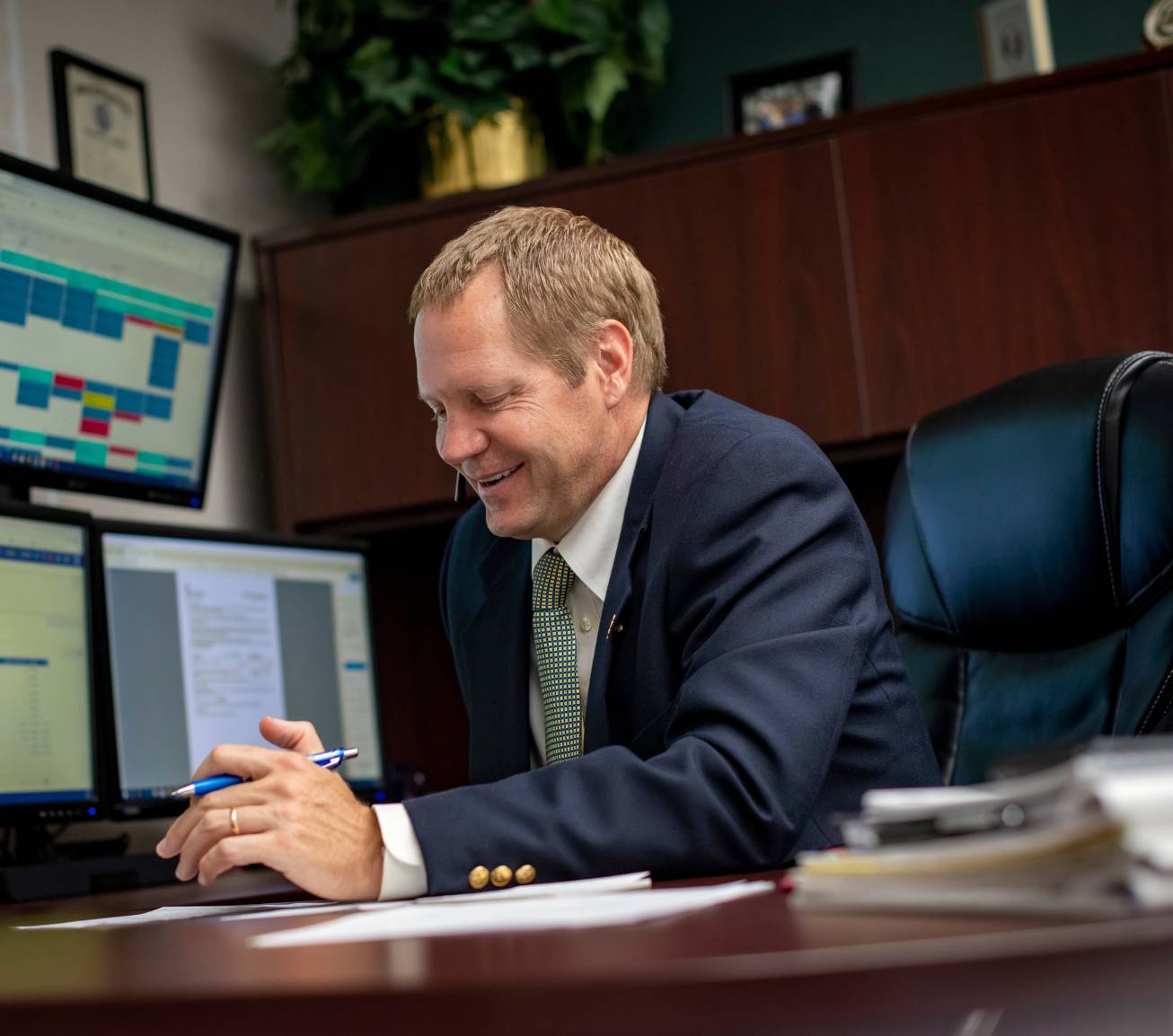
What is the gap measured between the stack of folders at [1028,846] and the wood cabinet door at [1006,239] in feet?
5.52

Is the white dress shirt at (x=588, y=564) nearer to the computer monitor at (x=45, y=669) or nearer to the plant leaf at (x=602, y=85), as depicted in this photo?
the computer monitor at (x=45, y=669)

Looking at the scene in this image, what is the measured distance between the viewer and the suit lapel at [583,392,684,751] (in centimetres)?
134

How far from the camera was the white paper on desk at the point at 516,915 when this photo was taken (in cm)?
70

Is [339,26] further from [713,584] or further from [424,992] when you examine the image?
[424,992]

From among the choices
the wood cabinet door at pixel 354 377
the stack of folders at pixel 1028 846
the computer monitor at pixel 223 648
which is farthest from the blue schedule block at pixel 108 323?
the stack of folders at pixel 1028 846

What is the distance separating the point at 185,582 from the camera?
6.78ft

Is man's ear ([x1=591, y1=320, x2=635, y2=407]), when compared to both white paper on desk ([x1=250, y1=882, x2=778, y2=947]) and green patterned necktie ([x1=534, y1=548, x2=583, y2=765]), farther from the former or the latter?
white paper on desk ([x1=250, y1=882, x2=778, y2=947])

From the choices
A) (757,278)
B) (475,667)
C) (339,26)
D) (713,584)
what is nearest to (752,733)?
(713,584)

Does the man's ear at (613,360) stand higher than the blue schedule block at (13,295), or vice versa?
the blue schedule block at (13,295)

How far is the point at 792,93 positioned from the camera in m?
2.77

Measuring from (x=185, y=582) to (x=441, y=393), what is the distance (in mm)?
742

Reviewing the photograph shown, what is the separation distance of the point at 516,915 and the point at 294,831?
11.9 inches

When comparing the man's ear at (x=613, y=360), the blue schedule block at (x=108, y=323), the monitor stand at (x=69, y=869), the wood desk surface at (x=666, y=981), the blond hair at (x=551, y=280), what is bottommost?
the monitor stand at (x=69, y=869)

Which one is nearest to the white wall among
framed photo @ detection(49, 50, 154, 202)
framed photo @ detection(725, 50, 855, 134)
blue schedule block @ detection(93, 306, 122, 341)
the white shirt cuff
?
framed photo @ detection(49, 50, 154, 202)
